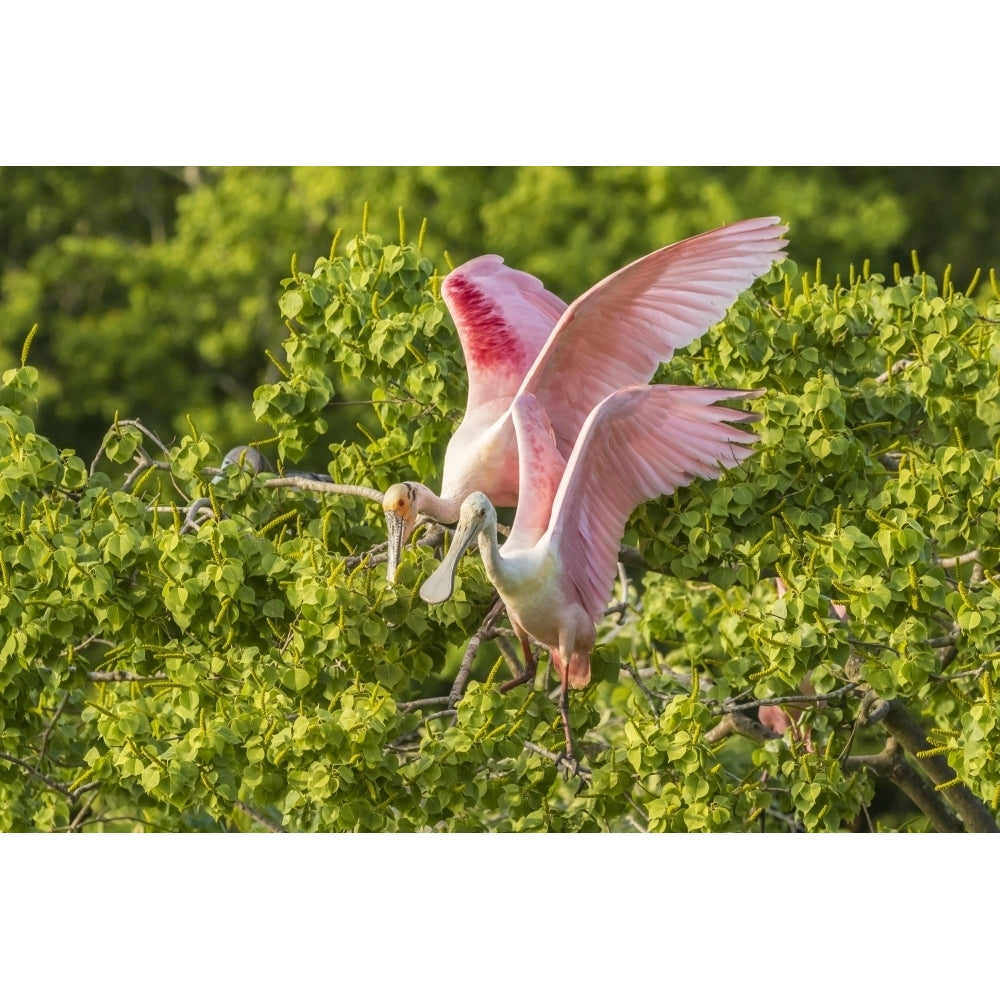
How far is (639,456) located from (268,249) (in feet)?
37.7

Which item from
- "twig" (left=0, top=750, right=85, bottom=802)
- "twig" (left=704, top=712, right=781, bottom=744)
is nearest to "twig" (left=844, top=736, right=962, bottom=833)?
"twig" (left=704, top=712, right=781, bottom=744)

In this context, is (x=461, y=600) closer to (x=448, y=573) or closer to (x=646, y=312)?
(x=448, y=573)

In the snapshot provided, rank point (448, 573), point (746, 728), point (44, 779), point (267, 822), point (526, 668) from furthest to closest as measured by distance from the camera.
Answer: point (746, 728)
point (267, 822)
point (44, 779)
point (526, 668)
point (448, 573)

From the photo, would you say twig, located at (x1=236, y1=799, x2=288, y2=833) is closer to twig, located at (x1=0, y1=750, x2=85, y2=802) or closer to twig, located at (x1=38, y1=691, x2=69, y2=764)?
twig, located at (x1=0, y1=750, x2=85, y2=802)

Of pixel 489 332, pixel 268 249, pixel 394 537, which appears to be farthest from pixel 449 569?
pixel 268 249

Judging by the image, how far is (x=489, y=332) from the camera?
18.1 ft

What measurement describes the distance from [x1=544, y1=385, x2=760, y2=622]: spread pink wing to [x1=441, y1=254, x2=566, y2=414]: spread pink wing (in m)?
0.61

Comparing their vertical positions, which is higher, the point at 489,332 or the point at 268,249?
the point at 489,332

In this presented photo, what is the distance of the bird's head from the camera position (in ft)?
16.7

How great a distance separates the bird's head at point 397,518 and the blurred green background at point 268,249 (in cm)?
975

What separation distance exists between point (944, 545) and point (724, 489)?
598 mm

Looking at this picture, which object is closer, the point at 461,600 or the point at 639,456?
the point at 639,456

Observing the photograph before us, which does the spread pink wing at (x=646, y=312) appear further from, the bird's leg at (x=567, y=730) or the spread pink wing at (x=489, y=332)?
the bird's leg at (x=567, y=730)

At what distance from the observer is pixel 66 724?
6.34 m
